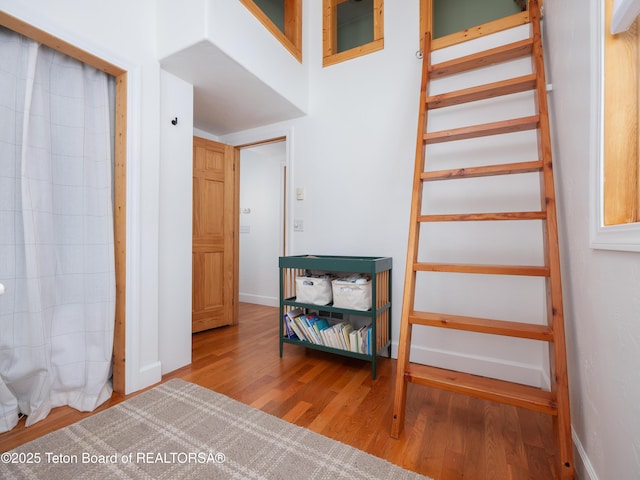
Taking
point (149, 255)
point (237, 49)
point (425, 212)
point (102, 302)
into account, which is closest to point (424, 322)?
point (425, 212)

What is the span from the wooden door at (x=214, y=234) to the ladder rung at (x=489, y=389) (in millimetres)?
2207

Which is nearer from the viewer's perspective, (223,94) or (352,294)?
(352,294)

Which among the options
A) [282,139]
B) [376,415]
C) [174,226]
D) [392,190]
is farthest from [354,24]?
[376,415]

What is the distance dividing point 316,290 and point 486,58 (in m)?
1.87

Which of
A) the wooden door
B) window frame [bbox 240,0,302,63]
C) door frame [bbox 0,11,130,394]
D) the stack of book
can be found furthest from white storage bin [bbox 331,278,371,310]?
window frame [bbox 240,0,302,63]

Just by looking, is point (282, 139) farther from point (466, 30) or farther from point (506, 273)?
point (506, 273)

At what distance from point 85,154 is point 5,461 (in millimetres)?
1491

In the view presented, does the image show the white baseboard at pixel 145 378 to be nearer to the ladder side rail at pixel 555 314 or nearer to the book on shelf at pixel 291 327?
the book on shelf at pixel 291 327

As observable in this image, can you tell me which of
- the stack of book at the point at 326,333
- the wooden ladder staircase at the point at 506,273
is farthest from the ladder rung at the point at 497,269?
the stack of book at the point at 326,333

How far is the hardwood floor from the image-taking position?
47.0 inches

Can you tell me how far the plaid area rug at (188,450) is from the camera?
1114 millimetres

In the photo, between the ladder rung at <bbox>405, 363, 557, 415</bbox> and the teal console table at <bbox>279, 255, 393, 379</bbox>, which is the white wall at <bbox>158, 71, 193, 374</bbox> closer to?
the teal console table at <bbox>279, 255, 393, 379</bbox>

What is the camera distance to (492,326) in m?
1.23

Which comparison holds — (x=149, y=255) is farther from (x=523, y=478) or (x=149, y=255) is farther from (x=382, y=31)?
(x=382, y=31)
